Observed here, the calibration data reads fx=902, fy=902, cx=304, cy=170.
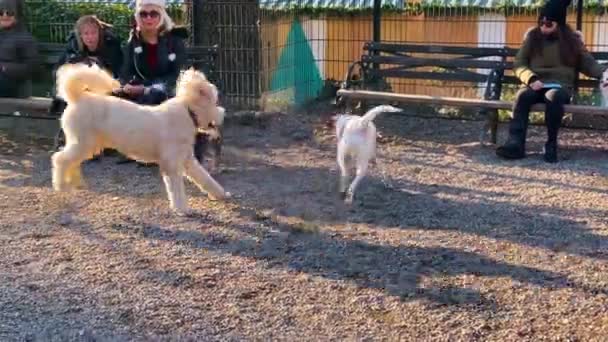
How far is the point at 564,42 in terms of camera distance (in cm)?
869

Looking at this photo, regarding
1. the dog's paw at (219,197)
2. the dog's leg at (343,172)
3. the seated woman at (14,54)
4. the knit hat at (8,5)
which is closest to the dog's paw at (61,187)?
the dog's paw at (219,197)

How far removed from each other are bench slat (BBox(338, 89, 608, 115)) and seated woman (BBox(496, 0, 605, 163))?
0.41 ft

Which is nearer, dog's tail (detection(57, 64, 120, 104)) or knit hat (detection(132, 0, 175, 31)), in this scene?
dog's tail (detection(57, 64, 120, 104))

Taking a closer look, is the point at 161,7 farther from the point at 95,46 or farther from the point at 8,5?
the point at 8,5

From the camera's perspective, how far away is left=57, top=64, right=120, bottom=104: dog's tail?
21.8 ft

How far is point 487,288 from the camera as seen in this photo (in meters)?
5.00

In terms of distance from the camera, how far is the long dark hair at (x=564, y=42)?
867cm

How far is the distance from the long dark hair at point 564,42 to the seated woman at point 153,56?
334cm

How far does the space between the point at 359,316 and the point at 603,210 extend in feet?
9.21

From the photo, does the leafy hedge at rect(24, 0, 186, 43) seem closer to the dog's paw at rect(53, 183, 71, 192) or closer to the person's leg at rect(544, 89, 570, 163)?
the dog's paw at rect(53, 183, 71, 192)

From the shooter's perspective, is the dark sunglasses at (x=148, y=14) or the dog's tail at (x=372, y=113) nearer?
the dog's tail at (x=372, y=113)

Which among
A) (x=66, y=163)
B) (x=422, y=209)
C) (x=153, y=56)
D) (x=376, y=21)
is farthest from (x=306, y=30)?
(x=422, y=209)

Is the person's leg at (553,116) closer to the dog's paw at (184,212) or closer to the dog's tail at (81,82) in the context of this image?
the dog's paw at (184,212)

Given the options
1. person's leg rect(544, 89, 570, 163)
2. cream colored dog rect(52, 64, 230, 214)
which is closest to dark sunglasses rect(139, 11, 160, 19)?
cream colored dog rect(52, 64, 230, 214)
